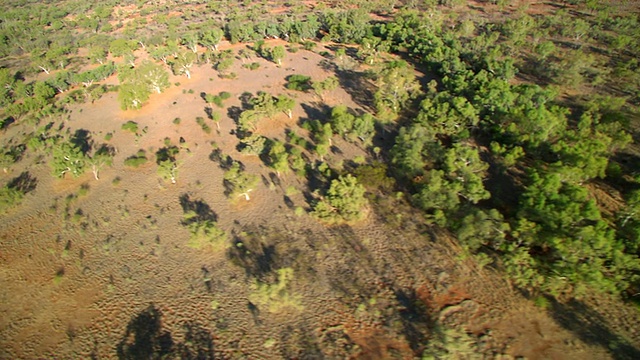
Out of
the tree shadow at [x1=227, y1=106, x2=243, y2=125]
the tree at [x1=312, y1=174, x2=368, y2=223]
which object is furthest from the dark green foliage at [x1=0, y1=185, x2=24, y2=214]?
the tree at [x1=312, y1=174, x2=368, y2=223]

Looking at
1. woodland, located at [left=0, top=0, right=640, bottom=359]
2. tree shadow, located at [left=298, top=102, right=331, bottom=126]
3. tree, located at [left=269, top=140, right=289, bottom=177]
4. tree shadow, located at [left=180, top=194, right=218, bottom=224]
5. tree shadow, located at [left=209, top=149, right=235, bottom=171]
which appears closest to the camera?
woodland, located at [left=0, top=0, right=640, bottom=359]

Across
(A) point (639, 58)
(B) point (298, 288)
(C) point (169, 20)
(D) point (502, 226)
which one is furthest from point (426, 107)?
(C) point (169, 20)

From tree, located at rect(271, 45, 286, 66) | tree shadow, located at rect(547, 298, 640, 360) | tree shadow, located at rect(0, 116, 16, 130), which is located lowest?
tree shadow, located at rect(0, 116, 16, 130)

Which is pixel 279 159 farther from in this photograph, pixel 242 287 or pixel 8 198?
pixel 8 198

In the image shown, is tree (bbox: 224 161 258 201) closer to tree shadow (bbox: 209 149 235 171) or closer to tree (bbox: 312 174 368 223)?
tree shadow (bbox: 209 149 235 171)

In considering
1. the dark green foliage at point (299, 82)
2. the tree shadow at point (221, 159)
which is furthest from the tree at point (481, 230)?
the dark green foliage at point (299, 82)

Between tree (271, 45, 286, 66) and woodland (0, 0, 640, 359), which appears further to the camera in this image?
tree (271, 45, 286, 66)
